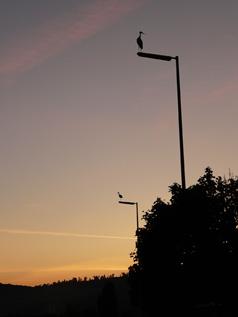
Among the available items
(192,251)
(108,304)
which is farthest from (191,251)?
(108,304)

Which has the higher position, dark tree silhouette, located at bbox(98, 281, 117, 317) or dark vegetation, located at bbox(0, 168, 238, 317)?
dark tree silhouette, located at bbox(98, 281, 117, 317)

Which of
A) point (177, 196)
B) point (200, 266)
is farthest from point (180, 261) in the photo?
point (177, 196)

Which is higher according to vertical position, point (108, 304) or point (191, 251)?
point (108, 304)

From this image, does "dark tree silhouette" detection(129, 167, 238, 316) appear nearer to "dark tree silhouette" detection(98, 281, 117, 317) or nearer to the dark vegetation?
the dark vegetation

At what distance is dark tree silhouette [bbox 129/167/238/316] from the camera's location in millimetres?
31703

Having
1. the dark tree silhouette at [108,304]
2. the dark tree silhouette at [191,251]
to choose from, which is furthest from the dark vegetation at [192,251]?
the dark tree silhouette at [108,304]

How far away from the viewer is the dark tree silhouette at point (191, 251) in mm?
31703

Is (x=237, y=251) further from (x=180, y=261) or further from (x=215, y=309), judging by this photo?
(x=215, y=309)

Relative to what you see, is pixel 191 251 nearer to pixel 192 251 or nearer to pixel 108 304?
pixel 192 251

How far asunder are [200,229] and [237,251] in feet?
6.54

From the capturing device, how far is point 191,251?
32.3 metres

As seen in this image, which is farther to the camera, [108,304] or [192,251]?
[108,304]

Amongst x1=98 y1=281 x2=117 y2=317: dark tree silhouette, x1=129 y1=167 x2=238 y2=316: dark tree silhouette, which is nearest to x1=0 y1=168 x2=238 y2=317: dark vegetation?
x1=129 y1=167 x2=238 y2=316: dark tree silhouette

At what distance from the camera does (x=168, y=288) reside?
3303 centimetres
